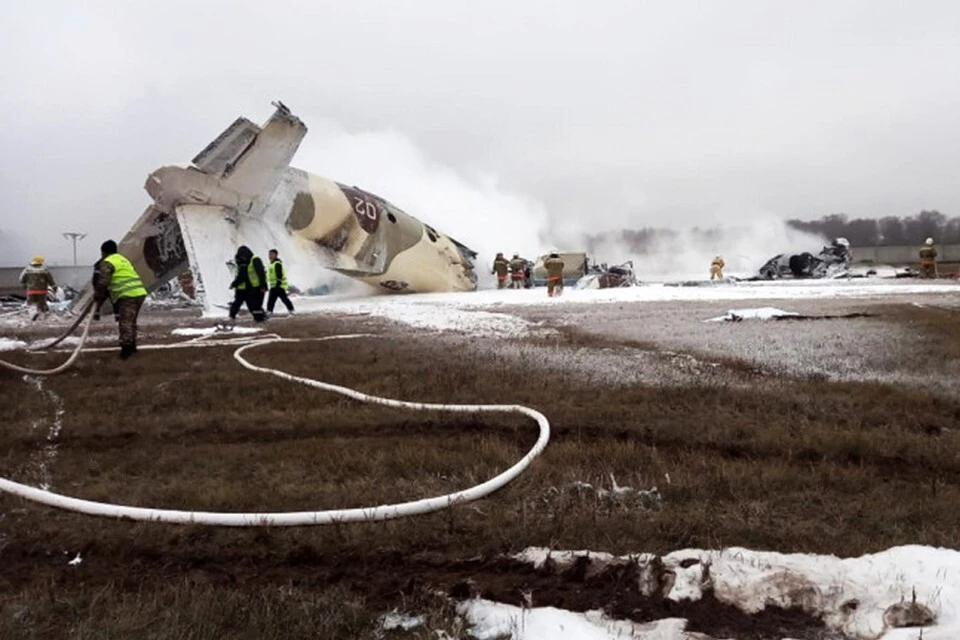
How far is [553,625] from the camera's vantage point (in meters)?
2.27

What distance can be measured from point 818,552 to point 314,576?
1955 mm

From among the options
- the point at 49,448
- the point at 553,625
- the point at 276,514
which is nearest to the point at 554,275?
the point at 49,448

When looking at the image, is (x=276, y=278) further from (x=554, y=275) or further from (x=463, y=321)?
(x=554, y=275)

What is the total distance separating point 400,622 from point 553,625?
508mm

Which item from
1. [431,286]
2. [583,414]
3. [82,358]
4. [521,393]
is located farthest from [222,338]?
[431,286]

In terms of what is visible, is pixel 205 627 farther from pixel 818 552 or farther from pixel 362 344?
pixel 362 344

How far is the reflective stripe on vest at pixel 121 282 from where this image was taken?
27.9 ft

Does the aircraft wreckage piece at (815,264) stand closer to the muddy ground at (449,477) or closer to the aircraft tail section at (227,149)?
the aircraft tail section at (227,149)

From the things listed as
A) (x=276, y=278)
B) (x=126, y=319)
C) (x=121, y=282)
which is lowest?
(x=126, y=319)

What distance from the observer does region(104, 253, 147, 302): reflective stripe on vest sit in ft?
27.9

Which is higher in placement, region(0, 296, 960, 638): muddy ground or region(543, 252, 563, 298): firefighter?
region(543, 252, 563, 298): firefighter

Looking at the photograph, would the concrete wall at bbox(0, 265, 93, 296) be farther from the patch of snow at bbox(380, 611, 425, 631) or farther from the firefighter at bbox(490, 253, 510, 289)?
the patch of snow at bbox(380, 611, 425, 631)

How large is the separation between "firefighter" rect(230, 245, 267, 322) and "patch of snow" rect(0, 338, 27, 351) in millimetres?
3982

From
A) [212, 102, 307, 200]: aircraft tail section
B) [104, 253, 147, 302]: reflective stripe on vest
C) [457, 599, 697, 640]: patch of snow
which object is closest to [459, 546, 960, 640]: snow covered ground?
[457, 599, 697, 640]: patch of snow
